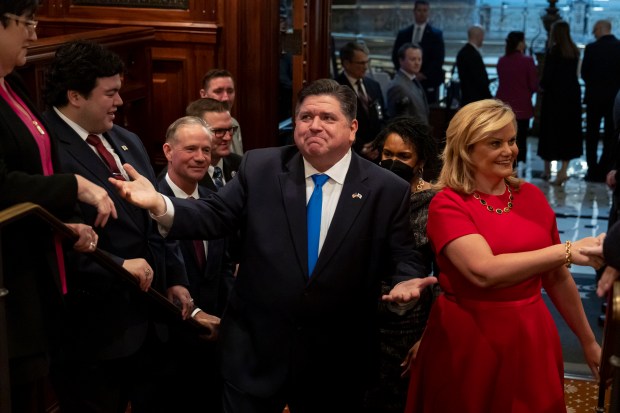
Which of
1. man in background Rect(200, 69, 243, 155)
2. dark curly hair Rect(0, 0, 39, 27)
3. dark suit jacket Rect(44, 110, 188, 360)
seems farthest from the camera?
man in background Rect(200, 69, 243, 155)

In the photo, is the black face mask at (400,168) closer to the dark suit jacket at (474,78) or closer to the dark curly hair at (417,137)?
the dark curly hair at (417,137)

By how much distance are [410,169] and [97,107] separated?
1.46 metres

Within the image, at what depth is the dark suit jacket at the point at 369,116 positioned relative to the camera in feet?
23.1

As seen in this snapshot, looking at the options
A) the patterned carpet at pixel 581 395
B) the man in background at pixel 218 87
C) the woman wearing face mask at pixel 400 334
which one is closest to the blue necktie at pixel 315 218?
the woman wearing face mask at pixel 400 334

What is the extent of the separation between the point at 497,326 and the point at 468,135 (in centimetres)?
62

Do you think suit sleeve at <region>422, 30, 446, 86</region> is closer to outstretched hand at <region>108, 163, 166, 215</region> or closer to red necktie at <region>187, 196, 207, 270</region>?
red necktie at <region>187, 196, 207, 270</region>

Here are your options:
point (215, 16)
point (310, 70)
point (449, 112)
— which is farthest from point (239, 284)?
point (449, 112)

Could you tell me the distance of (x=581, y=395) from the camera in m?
4.69

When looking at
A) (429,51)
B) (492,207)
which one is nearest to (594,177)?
(429,51)

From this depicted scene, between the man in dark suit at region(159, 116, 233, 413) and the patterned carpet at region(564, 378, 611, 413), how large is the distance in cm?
184

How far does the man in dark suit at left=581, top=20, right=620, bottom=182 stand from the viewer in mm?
9820

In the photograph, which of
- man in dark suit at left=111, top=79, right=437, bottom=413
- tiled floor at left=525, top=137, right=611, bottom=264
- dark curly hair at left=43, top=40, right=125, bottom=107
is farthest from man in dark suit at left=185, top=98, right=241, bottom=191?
tiled floor at left=525, top=137, right=611, bottom=264

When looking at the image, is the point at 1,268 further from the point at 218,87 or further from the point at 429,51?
the point at 429,51

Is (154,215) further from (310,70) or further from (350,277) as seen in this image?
(310,70)
